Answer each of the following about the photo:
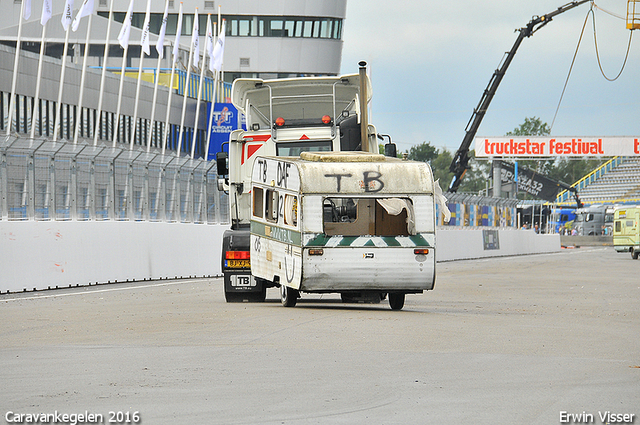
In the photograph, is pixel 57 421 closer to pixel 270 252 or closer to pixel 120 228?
pixel 270 252

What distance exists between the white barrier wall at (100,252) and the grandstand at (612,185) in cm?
7481

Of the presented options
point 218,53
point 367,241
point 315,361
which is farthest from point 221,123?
point 315,361

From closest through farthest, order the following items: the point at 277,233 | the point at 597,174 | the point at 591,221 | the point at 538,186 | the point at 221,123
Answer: the point at 277,233 < the point at 221,123 < the point at 591,221 < the point at 538,186 < the point at 597,174

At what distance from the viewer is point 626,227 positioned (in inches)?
2149

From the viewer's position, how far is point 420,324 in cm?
1423

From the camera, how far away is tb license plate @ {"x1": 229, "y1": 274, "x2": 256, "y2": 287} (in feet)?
59.6

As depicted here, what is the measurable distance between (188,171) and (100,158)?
4.38m

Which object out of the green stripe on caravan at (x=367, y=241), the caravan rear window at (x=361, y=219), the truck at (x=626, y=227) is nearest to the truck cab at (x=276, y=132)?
the caravan rear window at (x=361, y=219)

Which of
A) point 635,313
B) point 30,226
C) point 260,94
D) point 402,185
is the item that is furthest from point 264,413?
point 30,226

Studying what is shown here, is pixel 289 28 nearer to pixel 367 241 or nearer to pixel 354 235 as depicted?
pixel 354 235

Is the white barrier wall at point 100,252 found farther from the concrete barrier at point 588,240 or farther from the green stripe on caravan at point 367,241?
the concrete barrier at point 588,240

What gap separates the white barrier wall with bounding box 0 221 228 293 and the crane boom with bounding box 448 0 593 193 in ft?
155

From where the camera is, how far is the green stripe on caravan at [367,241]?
51.2 feet

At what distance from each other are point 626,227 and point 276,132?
39320 mm
